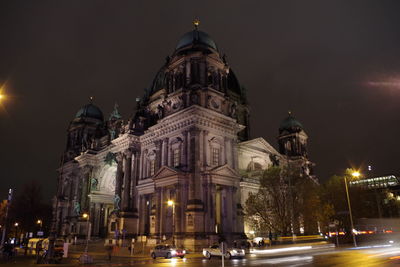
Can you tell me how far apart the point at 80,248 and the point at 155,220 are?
14.2m

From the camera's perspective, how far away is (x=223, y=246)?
51.5ft

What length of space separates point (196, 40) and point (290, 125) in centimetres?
3891

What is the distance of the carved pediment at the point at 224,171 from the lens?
137 ft

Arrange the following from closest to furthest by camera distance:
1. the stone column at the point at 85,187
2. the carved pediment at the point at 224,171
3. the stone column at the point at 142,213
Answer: the carved pediment at the point at 224,171
the stone column at the point at 142,213
the stone column at the point at 85,187

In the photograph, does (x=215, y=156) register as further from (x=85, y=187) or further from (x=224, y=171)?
(x=85, y=187)

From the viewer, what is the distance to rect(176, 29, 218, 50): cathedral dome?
4928cm

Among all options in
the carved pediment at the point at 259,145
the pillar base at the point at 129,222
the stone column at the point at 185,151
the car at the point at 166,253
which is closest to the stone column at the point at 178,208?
the stone column at the point at 185,151

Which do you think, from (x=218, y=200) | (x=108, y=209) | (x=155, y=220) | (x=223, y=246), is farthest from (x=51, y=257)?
(x=108, y=209)

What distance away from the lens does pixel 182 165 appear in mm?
42312

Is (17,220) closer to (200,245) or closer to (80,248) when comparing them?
(80,248)

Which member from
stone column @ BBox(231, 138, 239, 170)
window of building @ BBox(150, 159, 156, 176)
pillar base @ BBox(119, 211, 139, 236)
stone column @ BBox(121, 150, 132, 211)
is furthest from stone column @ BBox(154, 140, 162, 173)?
stone column @ BBox(231, 138, 239, 170)

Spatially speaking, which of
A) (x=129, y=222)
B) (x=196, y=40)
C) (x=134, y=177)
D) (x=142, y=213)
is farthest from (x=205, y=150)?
(x=196, y=40)

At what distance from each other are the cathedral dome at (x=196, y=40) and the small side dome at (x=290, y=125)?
114 ft

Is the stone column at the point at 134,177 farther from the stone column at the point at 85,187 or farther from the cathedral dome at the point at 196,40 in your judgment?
the cathedral dome at the point at 196,40
